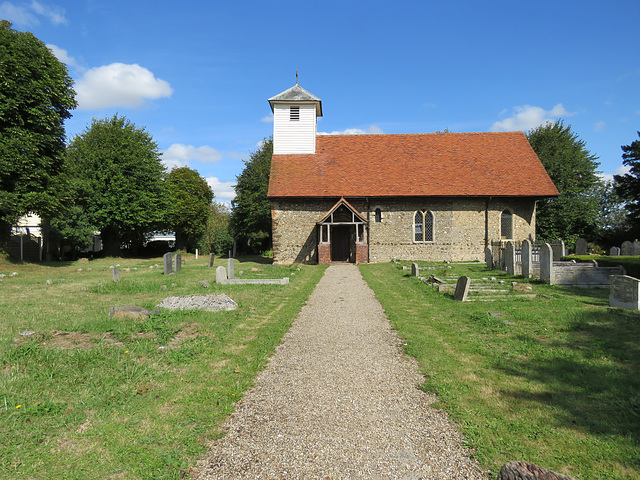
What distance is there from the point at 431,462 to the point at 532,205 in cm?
2711

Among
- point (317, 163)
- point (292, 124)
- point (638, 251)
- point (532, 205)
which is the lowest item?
point (638, 251)

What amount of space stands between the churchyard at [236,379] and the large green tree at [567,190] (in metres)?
30.3

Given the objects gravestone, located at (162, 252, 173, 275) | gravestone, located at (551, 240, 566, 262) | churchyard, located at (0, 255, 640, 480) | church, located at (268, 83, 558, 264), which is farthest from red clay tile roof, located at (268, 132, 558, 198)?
churchyard, located at (0, 255, 640, 480)

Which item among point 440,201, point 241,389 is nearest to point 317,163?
point 440,201

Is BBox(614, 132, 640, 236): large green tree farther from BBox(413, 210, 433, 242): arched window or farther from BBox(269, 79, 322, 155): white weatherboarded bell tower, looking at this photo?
BBox(269, 79, 322, 155): white weatherboarded bell tower

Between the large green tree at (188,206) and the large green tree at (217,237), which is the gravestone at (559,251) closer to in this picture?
the large green tree at (217,237)

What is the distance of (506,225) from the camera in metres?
26.7

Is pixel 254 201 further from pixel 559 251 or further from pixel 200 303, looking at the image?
pixel 200 303

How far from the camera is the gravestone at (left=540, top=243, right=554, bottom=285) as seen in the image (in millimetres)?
14266

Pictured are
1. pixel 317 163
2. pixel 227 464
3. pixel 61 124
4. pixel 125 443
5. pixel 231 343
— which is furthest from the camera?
pixel 317 163

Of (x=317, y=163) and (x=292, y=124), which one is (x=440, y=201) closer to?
(x=317, y=163)

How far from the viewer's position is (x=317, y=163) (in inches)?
1102

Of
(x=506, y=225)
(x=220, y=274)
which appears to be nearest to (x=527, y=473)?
(x=220, y=274)

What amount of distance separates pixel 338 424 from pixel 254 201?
39953 mm
